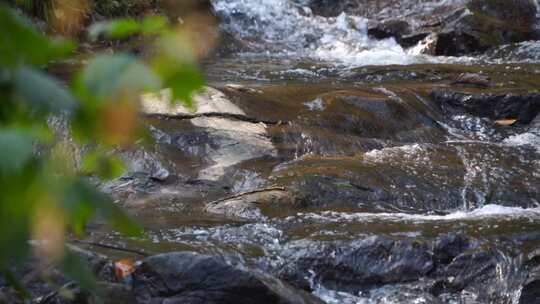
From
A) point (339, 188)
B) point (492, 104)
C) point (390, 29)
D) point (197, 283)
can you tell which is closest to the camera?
point (197, 283)

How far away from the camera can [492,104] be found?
8.02 metres

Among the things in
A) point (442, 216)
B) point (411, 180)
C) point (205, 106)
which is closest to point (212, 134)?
point (205, 106)

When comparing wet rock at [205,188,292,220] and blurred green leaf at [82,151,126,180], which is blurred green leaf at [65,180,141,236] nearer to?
blurred green leaf at [82,151,126,180]

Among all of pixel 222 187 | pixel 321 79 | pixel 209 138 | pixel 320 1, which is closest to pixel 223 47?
pixel 321 79

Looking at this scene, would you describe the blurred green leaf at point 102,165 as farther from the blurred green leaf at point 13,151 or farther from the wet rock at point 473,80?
the wet rock at point 473,80

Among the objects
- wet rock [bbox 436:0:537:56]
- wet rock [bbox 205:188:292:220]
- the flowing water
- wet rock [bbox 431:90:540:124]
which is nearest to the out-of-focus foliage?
the flowing water

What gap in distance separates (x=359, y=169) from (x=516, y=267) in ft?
5.49

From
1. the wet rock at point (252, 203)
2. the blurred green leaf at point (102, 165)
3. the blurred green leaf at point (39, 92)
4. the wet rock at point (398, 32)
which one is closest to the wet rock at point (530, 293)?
the wet rock at point (252, 203)

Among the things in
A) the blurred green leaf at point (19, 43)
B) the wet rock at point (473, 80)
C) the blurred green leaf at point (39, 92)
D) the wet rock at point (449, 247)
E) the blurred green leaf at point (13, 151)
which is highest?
the blurred green leaf at point (19, 43)

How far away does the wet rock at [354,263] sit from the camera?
428 cm

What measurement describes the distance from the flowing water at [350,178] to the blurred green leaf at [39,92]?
3.40 m

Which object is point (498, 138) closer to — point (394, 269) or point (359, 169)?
point (359, 169)

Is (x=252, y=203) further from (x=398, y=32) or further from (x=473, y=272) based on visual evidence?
(x=398, y=32)

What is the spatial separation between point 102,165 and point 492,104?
745 cm
